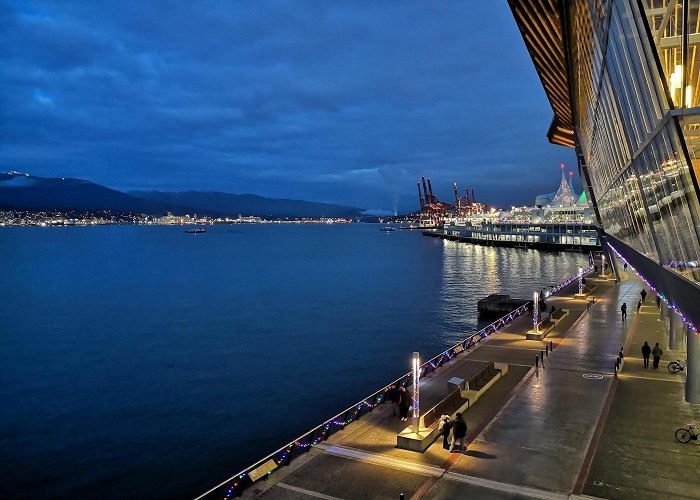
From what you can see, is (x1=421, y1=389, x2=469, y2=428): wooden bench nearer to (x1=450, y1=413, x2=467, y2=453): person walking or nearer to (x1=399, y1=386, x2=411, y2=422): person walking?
(x1=399, y1=386, x2=411, y2=422): person walking

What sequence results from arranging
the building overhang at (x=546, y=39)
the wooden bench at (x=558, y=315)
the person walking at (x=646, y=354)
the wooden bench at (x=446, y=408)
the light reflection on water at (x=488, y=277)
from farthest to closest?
the light reflection on water at (x=488, y=277) < the wooden bench at (x=558, y=315) < the person walking at (x=646, y=354) < the building overhang at (x=546, y=39) < the wooden bench at (x=446, y=408)

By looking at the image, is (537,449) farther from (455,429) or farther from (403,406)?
(403,406)

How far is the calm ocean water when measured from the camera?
23.9 meters

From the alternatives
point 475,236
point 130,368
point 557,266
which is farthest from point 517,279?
point 475,236

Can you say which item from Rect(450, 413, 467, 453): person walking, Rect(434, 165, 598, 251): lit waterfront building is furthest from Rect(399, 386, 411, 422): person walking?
Rect(434, 165, 598, 251): lit waterfront building

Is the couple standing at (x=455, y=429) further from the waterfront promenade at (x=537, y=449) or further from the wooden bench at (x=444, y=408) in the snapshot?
the wooden bench at (x=444, y=408)

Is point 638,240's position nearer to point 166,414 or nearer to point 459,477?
point 459,477

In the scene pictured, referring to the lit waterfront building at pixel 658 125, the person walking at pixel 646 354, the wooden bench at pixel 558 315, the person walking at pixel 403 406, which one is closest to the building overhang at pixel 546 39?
the lit waterfront building at pixel 658 125

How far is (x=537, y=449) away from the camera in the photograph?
1633 centimetres

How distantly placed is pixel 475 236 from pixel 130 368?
165 m

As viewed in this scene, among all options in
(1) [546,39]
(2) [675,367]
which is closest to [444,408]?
(2) [675,367]

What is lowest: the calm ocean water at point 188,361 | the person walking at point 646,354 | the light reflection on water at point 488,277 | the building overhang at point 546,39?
the calm ocean water at point 188,361

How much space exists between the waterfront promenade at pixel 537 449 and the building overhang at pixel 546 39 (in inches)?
617

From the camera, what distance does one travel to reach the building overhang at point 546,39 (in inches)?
945
